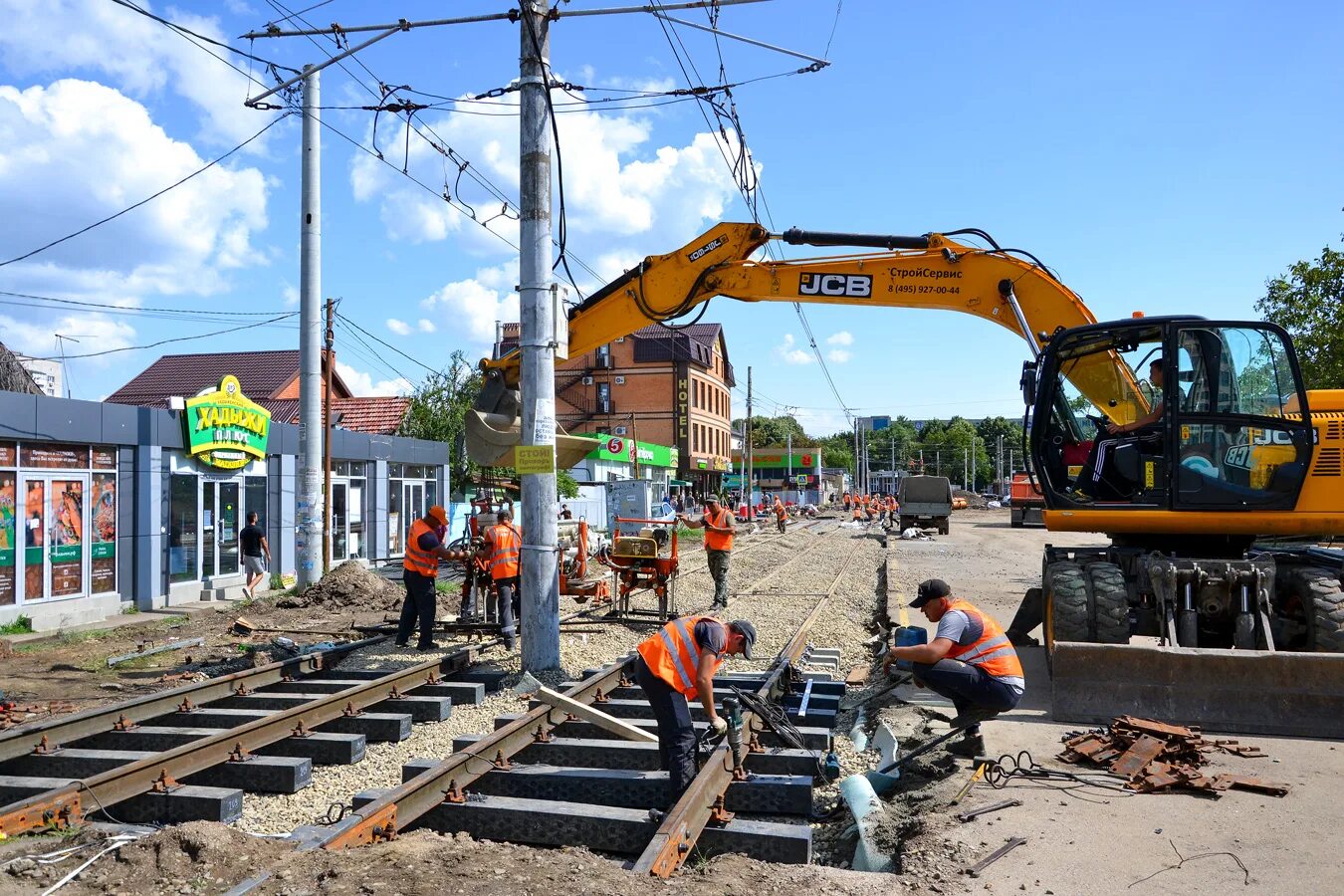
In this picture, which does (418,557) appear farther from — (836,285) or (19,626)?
(19,626)

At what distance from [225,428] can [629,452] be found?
82.7 feet

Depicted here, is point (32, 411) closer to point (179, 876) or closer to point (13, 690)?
point (13, 690)

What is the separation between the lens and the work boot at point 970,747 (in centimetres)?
670

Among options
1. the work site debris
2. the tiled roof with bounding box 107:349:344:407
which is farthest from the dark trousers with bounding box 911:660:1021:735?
the tiled roof with bounding box 107:349:344:407

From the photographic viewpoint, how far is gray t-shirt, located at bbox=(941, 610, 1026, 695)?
6.54m

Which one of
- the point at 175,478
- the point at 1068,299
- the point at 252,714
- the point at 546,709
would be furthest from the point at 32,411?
the point at 1068,299

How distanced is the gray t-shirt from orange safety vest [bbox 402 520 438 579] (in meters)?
6.24

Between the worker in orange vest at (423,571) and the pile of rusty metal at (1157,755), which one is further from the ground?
the worker in orange vest at (423,571)

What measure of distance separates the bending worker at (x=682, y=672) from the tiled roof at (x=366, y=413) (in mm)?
32122

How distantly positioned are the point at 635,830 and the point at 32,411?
1340 centimetres

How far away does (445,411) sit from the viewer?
39.7 m

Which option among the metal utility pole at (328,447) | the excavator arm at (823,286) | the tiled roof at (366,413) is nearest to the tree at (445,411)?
the tiled roof at (366,413)

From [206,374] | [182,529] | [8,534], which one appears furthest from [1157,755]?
[206,374]

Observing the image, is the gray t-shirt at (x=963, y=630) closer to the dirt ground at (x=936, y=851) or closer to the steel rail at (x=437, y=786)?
the dirt ground at (x=936, y=851)
